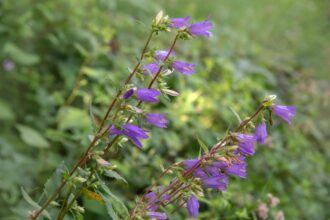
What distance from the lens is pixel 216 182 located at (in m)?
1.62

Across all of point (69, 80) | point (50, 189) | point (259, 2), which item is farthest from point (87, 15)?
point (259, 2)

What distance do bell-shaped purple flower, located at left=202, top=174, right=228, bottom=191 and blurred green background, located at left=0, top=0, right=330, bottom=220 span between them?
0.65 m

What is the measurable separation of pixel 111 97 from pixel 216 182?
1.97 m

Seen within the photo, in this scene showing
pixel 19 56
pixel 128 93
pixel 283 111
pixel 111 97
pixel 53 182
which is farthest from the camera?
pixel 19 56

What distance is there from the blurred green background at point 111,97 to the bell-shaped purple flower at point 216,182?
652mm

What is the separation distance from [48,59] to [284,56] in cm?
328

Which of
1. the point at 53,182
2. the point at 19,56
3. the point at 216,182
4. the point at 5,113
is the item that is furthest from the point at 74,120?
the point at 216,182

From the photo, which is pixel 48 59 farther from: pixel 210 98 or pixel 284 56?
pixel 284 56

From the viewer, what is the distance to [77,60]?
13.8ft

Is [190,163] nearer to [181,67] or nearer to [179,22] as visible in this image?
[181,67]

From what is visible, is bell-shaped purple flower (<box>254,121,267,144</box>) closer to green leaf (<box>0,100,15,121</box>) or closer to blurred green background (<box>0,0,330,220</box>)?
blurred green background (<box>0,0,330,220</box>)

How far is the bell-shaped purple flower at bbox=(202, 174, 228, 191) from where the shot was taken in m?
1.62

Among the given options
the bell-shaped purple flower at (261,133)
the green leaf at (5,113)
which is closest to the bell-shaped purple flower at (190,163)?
the bell-shaped purple flower at (261,133)

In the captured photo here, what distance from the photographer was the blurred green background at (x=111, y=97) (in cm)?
304
